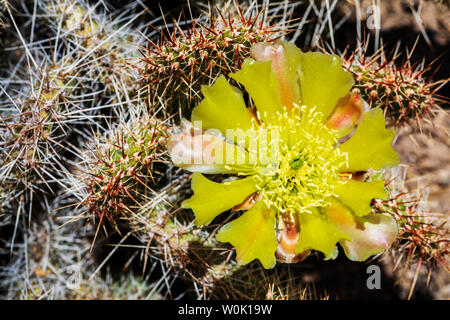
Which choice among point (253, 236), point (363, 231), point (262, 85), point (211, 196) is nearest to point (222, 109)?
point (262, 85)

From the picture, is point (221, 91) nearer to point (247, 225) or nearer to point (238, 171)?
point (238, 171)

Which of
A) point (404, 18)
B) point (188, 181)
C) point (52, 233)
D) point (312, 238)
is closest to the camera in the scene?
point (312, 238)

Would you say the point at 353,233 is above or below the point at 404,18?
below

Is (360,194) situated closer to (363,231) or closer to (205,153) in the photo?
(363,231)

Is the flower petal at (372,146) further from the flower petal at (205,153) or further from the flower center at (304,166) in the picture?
the flower petal at (205,153)

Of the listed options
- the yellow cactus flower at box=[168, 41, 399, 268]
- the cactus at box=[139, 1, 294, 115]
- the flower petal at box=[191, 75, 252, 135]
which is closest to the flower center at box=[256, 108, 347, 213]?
the yellow cactus flower at box=[168, 41, 399, 268]

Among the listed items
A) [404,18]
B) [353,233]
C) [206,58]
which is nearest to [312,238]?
[353,233]
